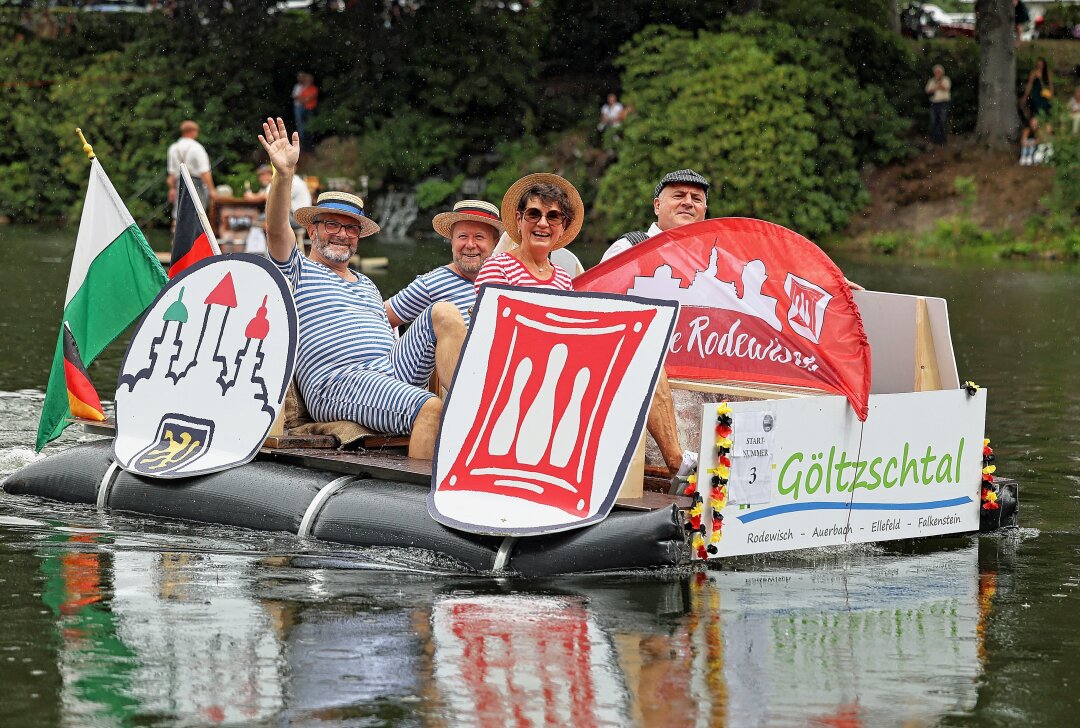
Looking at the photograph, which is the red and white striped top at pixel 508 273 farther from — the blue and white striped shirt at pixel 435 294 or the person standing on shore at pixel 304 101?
the person standing on shore at pixel 304 101

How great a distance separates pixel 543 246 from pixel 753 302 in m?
1.06

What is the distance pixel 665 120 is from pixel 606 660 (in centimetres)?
2852

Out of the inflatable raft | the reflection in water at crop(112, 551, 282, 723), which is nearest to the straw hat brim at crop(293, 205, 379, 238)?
the inflatable raft

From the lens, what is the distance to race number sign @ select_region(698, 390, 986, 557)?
27.0 feet

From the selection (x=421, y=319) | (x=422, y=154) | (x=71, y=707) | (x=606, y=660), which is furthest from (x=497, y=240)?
(x=422, y=154)

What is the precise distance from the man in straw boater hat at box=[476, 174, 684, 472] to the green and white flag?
7.98 feet

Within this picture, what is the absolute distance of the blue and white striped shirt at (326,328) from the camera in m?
Result: 9.73

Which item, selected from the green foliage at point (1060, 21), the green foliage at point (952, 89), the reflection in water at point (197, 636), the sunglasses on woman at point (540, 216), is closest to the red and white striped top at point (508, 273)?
the sunglasses on woman at point (540, 216)

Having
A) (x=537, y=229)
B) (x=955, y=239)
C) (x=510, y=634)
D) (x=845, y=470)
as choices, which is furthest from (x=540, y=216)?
(x=955, y=239)

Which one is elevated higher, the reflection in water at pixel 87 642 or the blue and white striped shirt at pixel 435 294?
the blue and white striped shirt at pixel 435 294

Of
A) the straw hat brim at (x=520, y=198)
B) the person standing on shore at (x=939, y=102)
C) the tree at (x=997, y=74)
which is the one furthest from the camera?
the person standing on shore at (x=939, y=102)

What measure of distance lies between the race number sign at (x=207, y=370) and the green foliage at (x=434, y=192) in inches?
1067

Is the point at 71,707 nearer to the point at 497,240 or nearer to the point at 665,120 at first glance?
the point at 497,240

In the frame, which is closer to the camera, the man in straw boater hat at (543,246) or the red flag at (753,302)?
the red flag at (753,302)
